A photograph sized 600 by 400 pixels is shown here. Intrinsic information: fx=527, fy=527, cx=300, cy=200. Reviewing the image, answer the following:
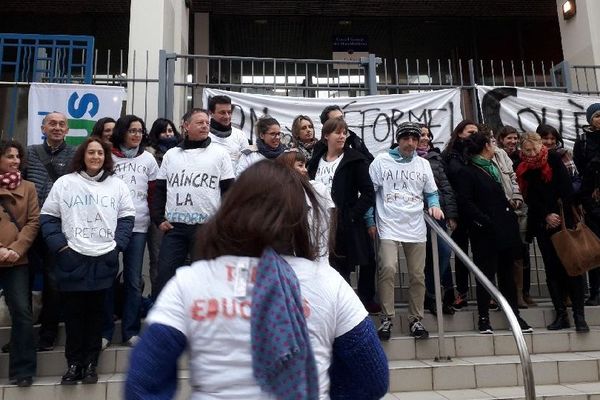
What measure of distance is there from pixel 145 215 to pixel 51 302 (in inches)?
37.7

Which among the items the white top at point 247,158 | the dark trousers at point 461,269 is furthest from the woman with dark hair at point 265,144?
the dark trousers at point 461,269

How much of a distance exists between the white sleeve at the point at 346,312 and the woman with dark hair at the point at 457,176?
379cm

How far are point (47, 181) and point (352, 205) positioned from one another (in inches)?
97.5

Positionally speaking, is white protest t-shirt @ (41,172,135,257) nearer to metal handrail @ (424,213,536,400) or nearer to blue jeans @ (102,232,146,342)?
blue jeans @ (102,232,146,342)

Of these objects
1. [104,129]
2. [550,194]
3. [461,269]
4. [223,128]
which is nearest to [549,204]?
[550,194]

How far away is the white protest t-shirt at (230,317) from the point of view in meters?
1.18

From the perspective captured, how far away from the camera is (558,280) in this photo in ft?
15.6

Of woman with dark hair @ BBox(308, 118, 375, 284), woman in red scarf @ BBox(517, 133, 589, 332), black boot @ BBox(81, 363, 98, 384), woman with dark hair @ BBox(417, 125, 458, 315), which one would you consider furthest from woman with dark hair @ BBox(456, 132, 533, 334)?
black boot @ BBox(81, 363, 98, 384)

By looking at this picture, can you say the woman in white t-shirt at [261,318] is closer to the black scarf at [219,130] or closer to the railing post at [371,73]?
the black scarf at [219,130]

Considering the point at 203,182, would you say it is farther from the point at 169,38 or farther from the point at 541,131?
the point at 169,38

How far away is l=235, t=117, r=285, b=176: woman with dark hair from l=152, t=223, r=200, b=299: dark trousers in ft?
2.68

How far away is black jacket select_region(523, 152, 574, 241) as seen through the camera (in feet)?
15.7

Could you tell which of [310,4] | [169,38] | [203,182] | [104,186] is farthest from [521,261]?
[310,4]

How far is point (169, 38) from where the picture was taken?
899 centimetres
